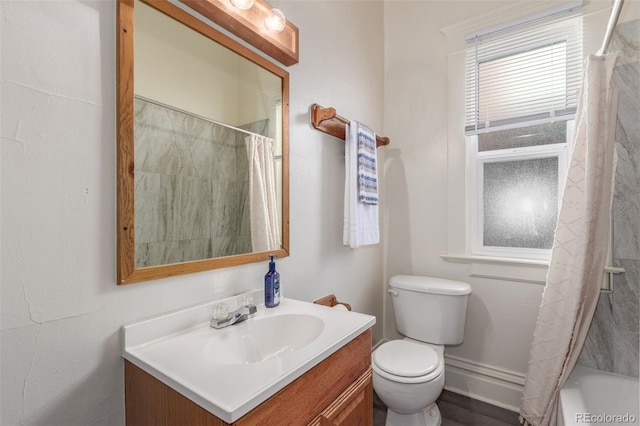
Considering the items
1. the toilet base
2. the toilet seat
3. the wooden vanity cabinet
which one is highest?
the wooden vanity cabinet

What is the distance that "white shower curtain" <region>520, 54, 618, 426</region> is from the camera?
1364mm

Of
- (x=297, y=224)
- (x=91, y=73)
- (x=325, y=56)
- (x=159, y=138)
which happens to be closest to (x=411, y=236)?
(x=297, y=224)

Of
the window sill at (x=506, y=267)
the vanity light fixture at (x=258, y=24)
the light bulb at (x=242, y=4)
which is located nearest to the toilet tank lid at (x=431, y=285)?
the window sill at (x=506, y=267)

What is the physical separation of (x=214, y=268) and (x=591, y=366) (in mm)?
1975

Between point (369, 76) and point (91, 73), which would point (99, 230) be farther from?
point (369, 76)

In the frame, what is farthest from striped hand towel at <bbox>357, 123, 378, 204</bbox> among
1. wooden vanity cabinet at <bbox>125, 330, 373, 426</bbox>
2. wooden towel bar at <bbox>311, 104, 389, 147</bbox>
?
wooden vanity cabinet at <bbox>125, 330, 373, 426</bbox>

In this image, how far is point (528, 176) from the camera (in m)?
1.82

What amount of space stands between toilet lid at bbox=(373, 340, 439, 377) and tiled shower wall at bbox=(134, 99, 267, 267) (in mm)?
894

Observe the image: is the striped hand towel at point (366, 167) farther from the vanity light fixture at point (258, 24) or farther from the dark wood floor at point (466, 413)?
the dark wood floor at point (466, 413)

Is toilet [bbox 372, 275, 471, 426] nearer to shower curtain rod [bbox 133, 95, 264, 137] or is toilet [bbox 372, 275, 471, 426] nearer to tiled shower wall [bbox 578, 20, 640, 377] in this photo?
tiled shower wall [bbox 578, 20, 640, 377]

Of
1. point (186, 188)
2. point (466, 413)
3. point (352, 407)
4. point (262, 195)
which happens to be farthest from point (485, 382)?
point (186, 188)

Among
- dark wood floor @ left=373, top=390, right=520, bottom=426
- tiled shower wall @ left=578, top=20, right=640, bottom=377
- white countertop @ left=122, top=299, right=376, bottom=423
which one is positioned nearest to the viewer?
white countertop @ left=122, top=299, right=376, bottom=423

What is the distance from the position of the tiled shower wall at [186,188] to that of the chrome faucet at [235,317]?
0.70ft

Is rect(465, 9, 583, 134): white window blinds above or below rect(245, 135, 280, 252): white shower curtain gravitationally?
above
